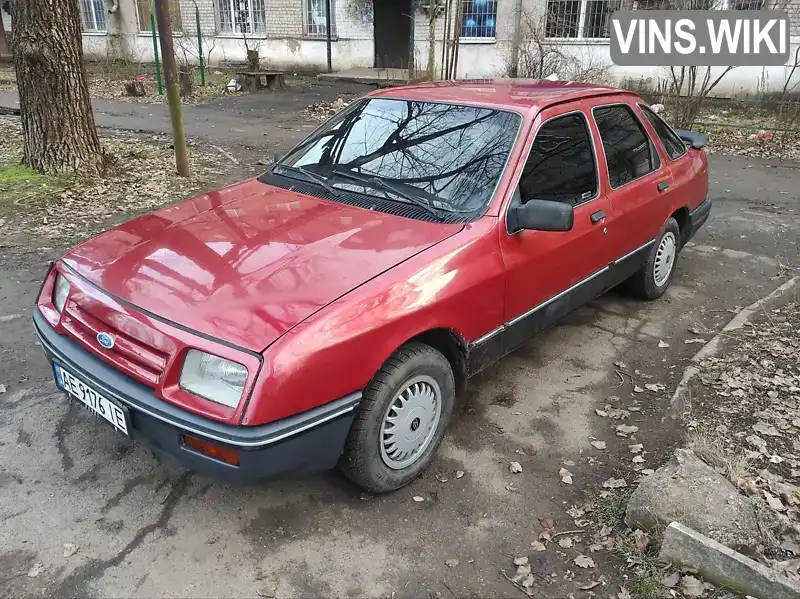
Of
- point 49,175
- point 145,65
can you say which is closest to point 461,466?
point 49,175

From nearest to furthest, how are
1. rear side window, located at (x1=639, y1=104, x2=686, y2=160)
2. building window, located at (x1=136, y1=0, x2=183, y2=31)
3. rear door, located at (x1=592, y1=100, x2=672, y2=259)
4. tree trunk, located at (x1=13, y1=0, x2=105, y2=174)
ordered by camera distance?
rear door, located at (x1=592, y1=100, x2=672, y2=259) → rear side window, located at (x1=639, y1=104, x2=686, y2=160) → tree trunk, located at (x1=13, y1=0, x2=105, y2=174) → building window, located at (x1=136, y1=0, x2=183, y2=31)

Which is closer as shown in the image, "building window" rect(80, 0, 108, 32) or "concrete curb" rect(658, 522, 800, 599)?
"concrete curb" rect(658, 522, 800, 599)

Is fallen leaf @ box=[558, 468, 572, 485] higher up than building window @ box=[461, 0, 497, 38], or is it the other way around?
building window @ box=[461, 0, 497, 38]

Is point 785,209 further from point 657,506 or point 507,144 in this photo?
point 657,506

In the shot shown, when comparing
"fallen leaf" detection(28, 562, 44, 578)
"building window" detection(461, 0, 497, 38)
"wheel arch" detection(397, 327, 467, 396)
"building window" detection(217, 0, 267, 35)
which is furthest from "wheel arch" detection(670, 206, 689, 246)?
"building window" detection(217, 0, 267, 35)

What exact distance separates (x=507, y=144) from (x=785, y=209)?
613cm

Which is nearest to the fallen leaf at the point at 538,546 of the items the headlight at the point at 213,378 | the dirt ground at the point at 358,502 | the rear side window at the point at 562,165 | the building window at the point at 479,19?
the dirt ground at the point at 358,502

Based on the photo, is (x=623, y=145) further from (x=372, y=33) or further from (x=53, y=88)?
(x=372, y=33)

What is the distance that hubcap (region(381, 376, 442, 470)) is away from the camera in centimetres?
292

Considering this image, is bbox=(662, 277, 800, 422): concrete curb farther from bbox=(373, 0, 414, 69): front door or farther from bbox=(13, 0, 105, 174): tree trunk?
bbox=(373, 0, 414, 69): front door

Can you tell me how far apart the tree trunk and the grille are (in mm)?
5559

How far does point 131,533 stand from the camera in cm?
277

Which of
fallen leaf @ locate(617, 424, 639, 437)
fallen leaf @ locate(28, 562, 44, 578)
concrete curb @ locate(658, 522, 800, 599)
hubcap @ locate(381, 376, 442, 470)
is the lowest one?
fallen leaf @ locate(617, 424, 639, 437)
